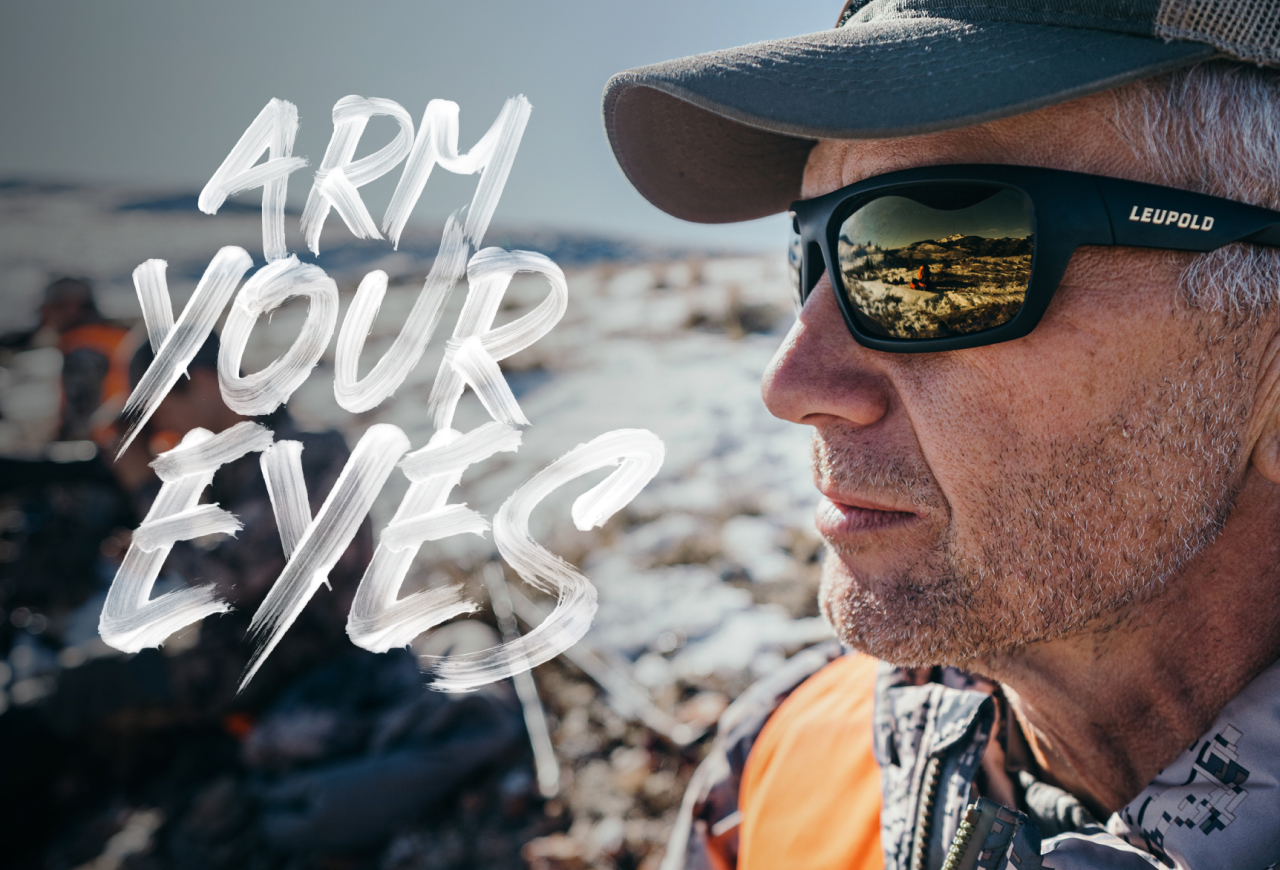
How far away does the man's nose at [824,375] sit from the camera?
1.23 m

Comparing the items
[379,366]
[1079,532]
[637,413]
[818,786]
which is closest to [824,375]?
[1079,532]

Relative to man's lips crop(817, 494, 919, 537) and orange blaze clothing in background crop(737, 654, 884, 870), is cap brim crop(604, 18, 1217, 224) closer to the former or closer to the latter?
Answer: man's lips crop(817, 494, 919, 537)

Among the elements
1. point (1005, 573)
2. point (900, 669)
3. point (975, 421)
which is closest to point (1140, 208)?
point (975, 421)

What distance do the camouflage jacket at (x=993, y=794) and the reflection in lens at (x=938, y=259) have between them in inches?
26.0

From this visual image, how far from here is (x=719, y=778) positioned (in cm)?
173

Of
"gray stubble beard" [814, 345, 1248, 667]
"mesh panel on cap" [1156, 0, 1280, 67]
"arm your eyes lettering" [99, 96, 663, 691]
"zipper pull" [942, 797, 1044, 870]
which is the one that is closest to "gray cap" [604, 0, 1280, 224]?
"mesh panel on cap" [1156, 0, 1280, 67]

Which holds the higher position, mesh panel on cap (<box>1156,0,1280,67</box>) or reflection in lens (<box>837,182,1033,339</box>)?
mesh panel on cap (<box>1156,0,1280,67</box>)

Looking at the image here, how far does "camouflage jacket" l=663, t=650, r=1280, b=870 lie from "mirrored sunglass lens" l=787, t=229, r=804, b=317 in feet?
2.60

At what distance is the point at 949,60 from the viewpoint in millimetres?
1072

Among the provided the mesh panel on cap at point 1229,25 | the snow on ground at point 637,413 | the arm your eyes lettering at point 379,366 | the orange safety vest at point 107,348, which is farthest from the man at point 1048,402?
the orange safety vest at point 107,348

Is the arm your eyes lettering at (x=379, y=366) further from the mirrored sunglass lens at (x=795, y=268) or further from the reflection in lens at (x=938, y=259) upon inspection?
the reflection in lens at (x=938, y=259)

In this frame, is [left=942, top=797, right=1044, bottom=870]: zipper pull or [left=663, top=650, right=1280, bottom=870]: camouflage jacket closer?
[left=663, top=650, right=1280, bottom=870]: camouflage jacket

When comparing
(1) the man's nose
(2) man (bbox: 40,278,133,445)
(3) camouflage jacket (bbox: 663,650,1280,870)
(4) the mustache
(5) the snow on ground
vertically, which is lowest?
(5) the snow on ground

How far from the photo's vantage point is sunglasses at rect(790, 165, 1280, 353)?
1.01 metres
